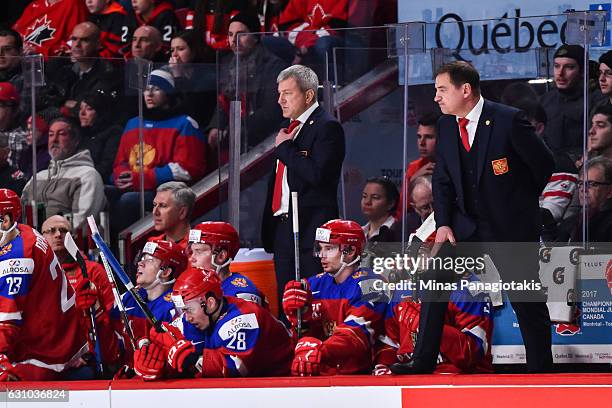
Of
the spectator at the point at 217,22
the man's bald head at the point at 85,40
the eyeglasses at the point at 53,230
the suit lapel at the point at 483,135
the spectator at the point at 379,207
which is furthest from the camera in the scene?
the man's bald head at the point at 85,40

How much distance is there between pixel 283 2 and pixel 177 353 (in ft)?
9.62

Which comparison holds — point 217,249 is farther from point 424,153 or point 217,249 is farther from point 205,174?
point 424,153

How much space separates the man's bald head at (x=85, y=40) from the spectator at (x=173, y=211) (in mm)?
1443

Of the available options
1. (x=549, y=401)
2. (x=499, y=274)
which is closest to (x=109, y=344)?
(x=499, y=274)

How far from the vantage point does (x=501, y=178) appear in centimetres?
510

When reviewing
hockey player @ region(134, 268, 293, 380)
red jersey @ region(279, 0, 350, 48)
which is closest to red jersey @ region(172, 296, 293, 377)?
hockey player @ region(134, 268, 293, 380)

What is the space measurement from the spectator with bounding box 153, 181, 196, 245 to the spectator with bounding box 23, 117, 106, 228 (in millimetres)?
283

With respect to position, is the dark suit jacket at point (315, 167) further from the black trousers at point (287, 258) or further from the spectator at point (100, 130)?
the spectator at point (100, 130)

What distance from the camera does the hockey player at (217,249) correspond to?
5.68 meters

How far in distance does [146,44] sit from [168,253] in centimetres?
195

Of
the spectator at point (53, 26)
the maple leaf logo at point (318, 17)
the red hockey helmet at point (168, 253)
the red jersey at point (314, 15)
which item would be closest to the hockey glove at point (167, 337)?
the red hockey helmet at point (168, 253)

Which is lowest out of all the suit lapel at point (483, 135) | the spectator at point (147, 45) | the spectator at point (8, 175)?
the spectator at point (8, 175)

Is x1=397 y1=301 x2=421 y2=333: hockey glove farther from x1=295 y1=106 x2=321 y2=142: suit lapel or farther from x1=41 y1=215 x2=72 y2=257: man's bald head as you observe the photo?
x1=41 y1=215 x2=72 y2=257: man's bald head

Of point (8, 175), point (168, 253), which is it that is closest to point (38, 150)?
point (8, 175)
